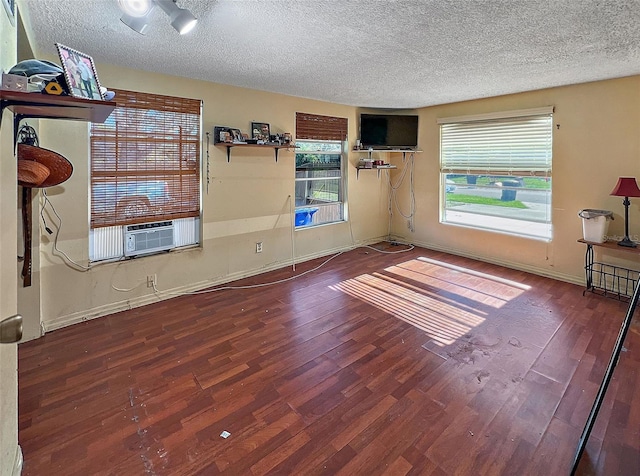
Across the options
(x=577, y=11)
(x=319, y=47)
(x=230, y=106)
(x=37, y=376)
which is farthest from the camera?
(x=230, y=106)

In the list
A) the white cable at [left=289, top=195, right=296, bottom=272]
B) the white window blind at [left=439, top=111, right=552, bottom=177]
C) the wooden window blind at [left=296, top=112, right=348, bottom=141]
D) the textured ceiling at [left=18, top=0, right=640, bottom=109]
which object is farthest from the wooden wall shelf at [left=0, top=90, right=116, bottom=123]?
the white window blind at [left=439, top=111, right=552, bottom=177]

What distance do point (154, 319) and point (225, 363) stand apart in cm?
114

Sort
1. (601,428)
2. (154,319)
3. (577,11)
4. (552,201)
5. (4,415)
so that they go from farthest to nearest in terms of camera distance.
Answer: (552,201) < (154,319) < (577,11) < (601,428) < (4,415)

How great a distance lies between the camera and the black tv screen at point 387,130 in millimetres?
5520

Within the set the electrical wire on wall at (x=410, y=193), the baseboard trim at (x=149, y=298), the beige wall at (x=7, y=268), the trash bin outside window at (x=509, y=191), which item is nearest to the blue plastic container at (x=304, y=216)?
the baseboard trim at (x=149, y=298)

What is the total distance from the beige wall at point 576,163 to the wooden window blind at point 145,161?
12.3 feet

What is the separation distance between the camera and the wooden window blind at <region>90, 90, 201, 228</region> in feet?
10.8

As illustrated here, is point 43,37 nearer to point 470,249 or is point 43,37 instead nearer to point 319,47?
point 319,47

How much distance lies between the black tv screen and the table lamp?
2787 mm

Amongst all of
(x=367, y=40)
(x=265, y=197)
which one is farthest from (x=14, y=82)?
(x=265, y=197)

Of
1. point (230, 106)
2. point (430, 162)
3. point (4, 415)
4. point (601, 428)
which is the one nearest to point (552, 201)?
point (430, 162)

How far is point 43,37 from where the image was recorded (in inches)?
102

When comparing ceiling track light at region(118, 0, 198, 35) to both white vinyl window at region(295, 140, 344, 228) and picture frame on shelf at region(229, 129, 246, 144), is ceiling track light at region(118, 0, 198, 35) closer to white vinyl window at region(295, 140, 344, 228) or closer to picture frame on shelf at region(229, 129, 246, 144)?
picture frame on shelf at region(229, 129, 246, 144)

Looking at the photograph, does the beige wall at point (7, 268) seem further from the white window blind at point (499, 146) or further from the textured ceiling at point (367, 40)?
the white window blind at point (499, 146)
